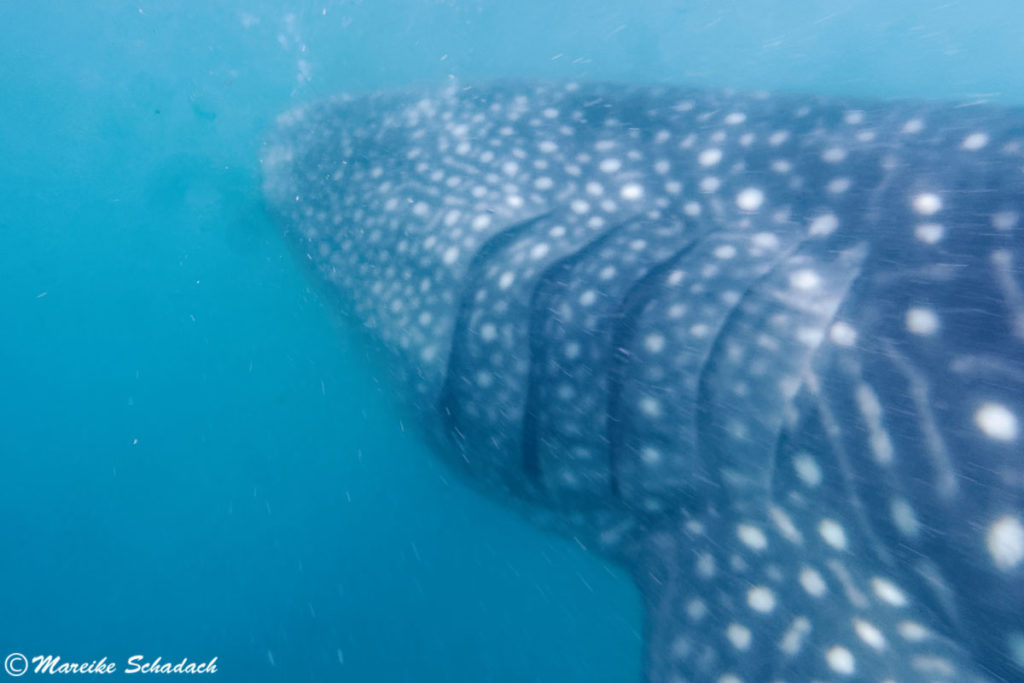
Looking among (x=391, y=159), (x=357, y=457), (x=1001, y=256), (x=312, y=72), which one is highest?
(x=312, y=72)

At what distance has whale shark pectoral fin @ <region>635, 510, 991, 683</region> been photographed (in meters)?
1.38

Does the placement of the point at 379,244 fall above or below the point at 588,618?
above

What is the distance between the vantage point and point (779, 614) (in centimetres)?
158

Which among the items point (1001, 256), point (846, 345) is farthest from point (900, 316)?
point (1001, 256)

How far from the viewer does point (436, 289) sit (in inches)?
98.5

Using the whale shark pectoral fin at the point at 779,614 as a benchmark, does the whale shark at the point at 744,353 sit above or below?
above

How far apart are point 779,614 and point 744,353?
764 mm

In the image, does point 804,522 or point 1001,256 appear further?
point 804,522

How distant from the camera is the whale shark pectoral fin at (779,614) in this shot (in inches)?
54.3

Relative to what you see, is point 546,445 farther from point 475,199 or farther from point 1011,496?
point 1011,496

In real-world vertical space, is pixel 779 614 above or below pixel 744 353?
below

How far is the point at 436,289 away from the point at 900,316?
5.74 feet

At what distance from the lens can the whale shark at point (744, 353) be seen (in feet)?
4.24

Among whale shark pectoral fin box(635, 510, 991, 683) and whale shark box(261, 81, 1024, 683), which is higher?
whale shark box(261, 81, 1024, 683)
